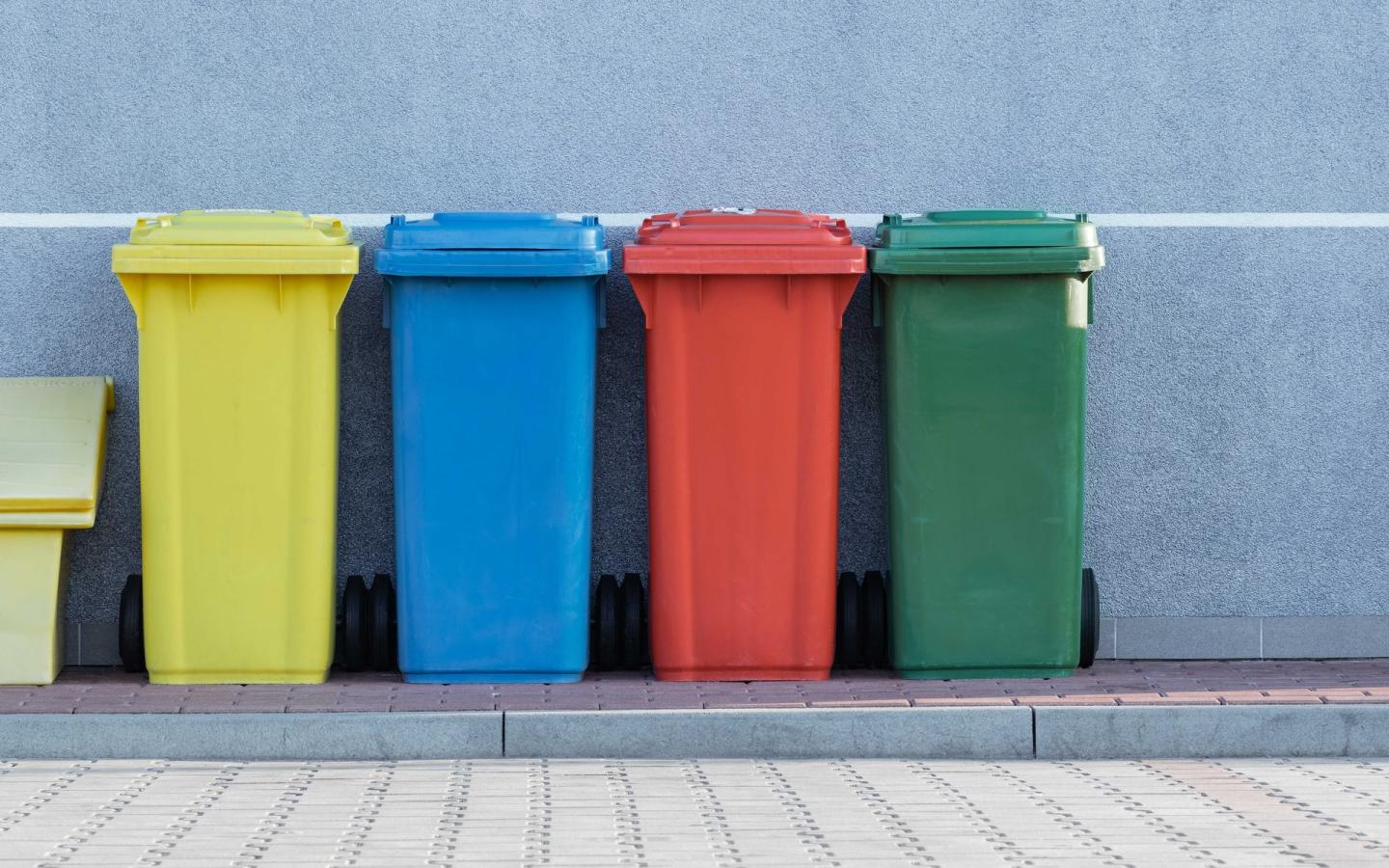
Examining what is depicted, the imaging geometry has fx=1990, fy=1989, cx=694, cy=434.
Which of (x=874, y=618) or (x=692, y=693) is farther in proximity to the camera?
(x=874, y=618)

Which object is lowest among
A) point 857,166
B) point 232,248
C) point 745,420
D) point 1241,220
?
point 745,420

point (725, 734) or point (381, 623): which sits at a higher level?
point (381, 623)

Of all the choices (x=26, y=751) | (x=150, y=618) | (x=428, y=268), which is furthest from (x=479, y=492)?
(x=26, y=751)

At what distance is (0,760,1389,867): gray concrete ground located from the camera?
15.8 feet

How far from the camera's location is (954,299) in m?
6.71

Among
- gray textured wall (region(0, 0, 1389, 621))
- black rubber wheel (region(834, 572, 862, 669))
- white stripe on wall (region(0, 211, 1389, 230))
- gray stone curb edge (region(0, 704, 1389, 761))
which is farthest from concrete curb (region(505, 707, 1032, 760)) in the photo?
white stripe on wall (region(0, 211, 1389, 230))

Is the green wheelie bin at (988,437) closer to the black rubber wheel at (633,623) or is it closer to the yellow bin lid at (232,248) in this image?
the black rubber wheel at (633,623)

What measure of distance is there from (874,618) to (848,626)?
11 centimetres

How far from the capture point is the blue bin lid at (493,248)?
655 centimetres

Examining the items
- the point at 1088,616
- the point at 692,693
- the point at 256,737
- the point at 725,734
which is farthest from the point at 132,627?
the point at 1088,616

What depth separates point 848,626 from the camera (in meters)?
6.97

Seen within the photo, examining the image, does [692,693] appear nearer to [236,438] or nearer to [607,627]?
[607,627]

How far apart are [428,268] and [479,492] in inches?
30.1

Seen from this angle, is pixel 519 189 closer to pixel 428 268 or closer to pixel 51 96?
pixel 428 268
